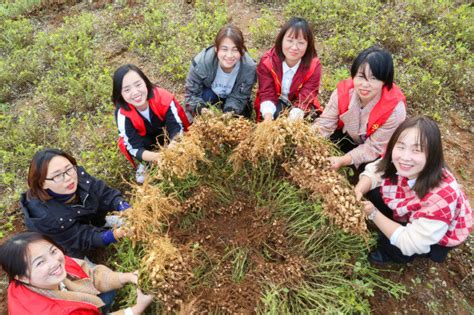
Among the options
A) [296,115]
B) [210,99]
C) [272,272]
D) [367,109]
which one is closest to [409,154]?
[367,109]

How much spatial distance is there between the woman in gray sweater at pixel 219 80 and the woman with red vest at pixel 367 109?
832 mm

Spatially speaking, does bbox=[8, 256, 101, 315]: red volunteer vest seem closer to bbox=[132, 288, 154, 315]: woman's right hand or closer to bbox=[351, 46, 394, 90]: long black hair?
bbox=[132, 288, 154, 315]: woman's right hand

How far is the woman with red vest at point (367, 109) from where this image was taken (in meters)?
2.62

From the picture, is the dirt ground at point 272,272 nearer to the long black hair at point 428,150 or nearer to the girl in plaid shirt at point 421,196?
the girl in plaid shirt at point 421,196

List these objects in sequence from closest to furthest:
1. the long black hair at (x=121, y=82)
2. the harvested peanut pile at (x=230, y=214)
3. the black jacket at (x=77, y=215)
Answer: the harvested peanut pile at (x=230, y=214), the black jacket at (x=77, y=215), the long black hair at (x=121, y=82)

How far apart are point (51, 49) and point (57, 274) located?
4.00 meters

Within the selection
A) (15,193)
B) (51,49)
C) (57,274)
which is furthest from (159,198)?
(51,49)

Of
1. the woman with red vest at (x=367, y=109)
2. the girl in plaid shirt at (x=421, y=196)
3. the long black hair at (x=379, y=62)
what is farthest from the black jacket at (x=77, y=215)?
the long black hair at (x=379, y=62)

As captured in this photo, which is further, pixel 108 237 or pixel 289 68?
pixel 289 68

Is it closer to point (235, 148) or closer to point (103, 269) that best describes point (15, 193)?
point (103, 269)

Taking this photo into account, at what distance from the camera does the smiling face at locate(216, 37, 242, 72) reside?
308 cm

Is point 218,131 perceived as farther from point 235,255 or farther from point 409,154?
point 409,154

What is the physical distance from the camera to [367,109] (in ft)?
9.52

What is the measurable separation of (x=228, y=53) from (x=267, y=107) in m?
0.64
